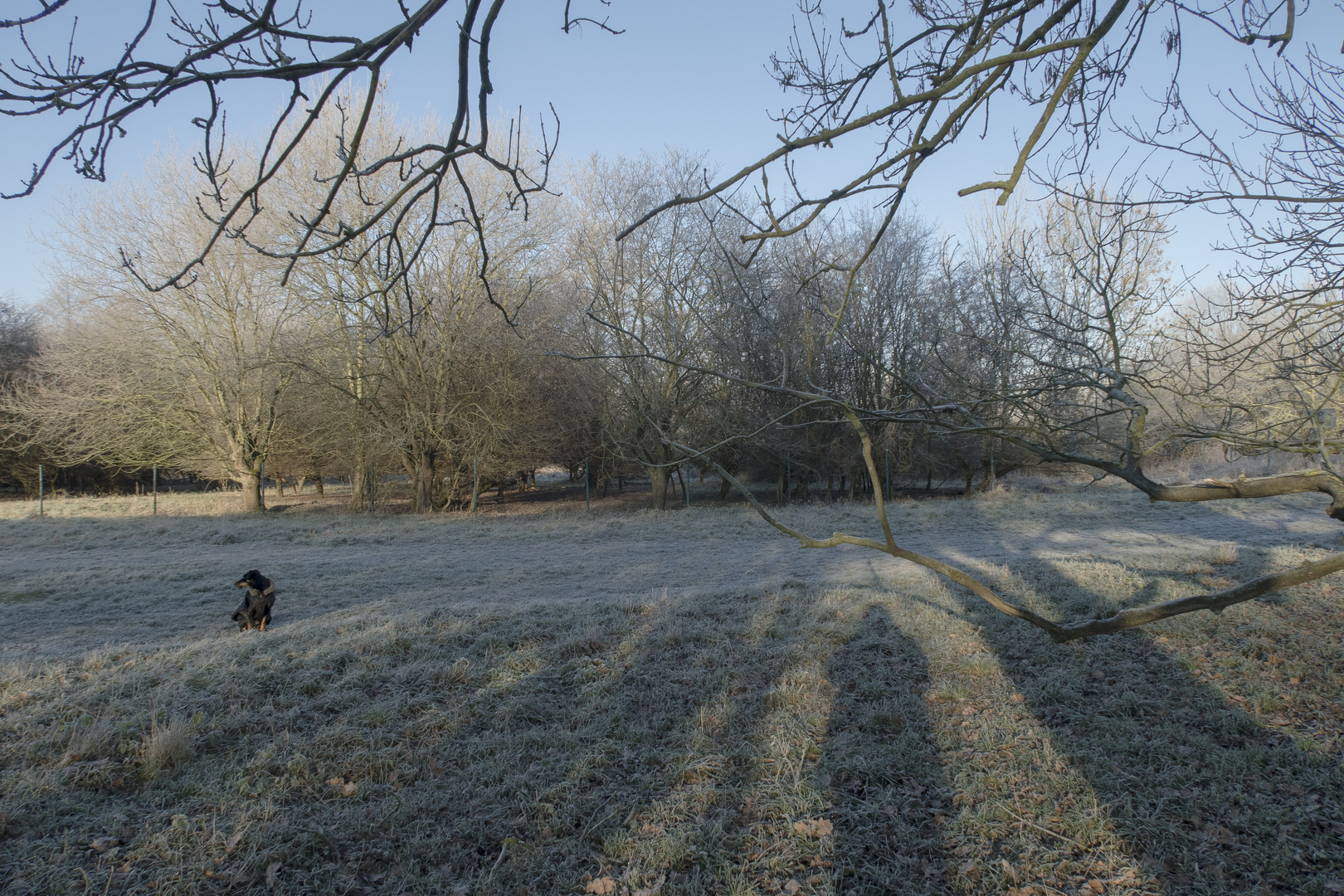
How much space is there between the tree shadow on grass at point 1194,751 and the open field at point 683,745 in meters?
0.02

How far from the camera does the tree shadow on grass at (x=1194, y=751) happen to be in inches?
110

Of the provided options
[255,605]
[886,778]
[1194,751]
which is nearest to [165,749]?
[255,605]

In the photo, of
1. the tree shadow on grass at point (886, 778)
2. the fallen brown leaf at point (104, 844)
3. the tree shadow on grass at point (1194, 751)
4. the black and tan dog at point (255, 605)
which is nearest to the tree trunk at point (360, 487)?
the black and tan dog at point (255, 605)

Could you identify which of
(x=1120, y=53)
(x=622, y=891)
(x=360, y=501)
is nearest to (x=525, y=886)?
(x=622, y=891)

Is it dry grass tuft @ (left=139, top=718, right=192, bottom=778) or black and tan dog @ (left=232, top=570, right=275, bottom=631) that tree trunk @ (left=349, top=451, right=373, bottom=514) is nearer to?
black and tan dog @ (left=232, top=570, right=275, bottom=631)

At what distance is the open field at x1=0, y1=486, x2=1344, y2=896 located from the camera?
9.39ft

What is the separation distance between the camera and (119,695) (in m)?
4.14

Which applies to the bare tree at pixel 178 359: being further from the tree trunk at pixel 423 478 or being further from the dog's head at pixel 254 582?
the dog's head at pixel 254 582

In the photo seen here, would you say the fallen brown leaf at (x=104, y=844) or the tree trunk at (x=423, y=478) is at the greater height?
the tree trunk at (x=423, y=478)

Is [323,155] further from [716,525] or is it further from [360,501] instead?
[716,525]

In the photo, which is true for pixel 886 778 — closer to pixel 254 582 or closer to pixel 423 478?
pixel 254 582

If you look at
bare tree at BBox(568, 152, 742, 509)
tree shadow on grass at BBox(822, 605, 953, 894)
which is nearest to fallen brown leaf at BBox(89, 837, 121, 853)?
tree shadow on grass at BBox(822, 605, 953, 894)

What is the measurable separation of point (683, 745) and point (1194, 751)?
2606 mm

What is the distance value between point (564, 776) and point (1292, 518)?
14.9m
